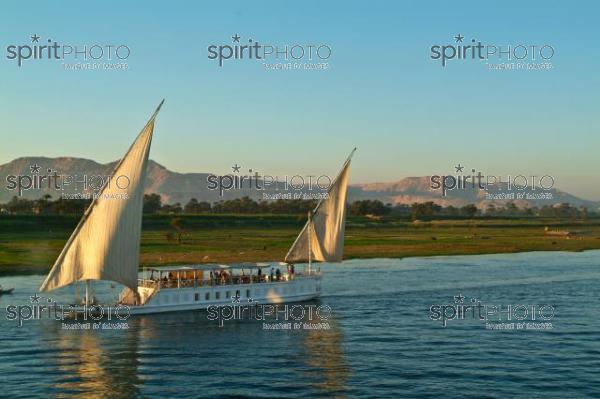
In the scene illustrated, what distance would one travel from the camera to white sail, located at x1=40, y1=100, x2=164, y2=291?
59.5 metres

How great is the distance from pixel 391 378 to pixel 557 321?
932 inches

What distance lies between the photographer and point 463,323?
59.3 metres

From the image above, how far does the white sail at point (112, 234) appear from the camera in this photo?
59531 mm

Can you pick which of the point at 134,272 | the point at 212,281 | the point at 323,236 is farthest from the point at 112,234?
the point at 323,236

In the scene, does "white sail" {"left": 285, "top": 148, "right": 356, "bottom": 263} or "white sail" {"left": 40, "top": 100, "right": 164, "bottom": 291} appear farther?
"white sail" {"left": 285, "top": 148, "right": 356, "bottom": 263}

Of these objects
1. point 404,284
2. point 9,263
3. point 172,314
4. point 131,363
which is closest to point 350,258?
point 404,284

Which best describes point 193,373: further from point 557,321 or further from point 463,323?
point 557,321

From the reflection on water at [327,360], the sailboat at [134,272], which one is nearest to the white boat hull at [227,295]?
the sailboat at [134,272]

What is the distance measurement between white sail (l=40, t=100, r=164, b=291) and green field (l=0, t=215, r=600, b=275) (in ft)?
131

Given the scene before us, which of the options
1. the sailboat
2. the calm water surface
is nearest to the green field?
the sailboat

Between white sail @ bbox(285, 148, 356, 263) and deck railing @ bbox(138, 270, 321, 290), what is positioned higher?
white sail @ bbox(285, 148, 356, 263)

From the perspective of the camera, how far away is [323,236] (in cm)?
7912

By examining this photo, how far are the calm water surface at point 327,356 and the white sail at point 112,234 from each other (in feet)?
14.1

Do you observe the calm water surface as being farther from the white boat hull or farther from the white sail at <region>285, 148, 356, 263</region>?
the white sail at <region>285, 148, 356, 263</region>
